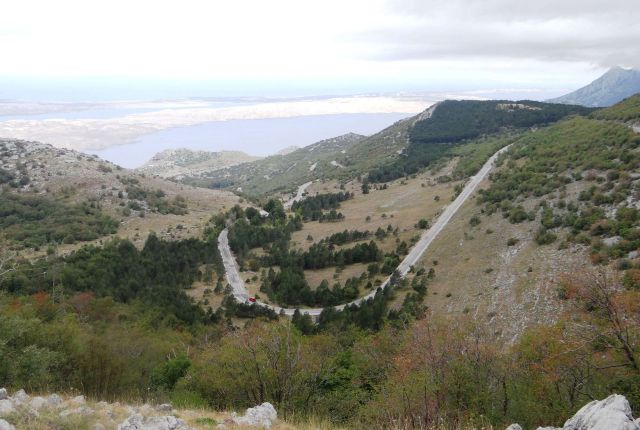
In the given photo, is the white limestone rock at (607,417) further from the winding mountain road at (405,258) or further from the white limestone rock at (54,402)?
the winding mountain road at (405,258)

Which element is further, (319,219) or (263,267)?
(319,219)

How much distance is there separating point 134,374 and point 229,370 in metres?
7.48

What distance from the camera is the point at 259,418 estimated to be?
1183cm

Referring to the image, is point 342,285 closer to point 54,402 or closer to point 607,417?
point 54,402

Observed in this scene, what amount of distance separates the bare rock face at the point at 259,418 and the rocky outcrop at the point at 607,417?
762cm

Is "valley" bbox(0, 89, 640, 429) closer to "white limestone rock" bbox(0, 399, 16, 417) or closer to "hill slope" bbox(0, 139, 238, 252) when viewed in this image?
"white limestone rock" bbox(0, 399, 16, 417)

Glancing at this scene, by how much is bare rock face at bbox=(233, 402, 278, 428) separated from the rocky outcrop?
7621 millimetres

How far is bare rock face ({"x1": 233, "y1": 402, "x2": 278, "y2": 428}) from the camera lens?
36.9ft

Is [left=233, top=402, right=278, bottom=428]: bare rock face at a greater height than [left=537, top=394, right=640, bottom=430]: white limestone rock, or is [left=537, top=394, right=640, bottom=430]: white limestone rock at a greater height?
[left=537, top=394, right=640, bottom=430]: white limestone rock

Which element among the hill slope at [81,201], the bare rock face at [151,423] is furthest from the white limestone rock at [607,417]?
the hill slope at [81,201]

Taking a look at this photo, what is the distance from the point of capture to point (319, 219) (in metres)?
85.4

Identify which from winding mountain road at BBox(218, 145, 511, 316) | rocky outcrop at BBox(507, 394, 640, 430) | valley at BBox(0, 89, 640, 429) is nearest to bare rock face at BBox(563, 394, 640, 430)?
rocky outcrop at BBox(507, 394, 640, 430)

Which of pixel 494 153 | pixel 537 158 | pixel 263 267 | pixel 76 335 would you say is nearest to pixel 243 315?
pixel 263 267

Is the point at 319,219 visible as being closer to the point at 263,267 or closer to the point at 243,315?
the point at 263,267
